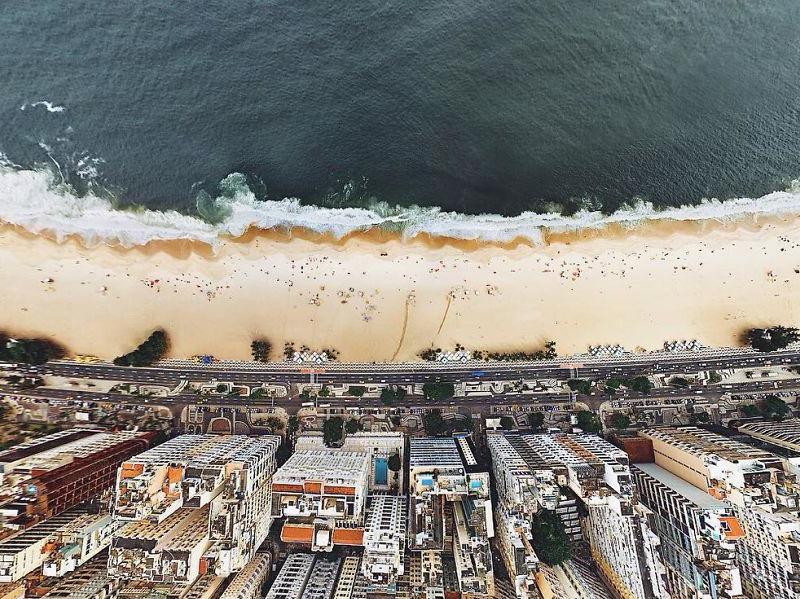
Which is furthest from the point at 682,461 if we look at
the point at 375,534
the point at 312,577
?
the point at 312,577

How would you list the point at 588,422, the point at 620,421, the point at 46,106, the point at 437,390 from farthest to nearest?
the point at 46,106, the point at 620,421, the point at 588,422, the point at 437,390

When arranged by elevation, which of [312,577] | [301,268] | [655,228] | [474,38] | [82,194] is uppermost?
[474,38]

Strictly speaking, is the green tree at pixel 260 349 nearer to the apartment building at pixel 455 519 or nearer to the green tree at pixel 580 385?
the apartment building at pixel 455 519

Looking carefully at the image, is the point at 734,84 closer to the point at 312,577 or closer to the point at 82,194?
the point at 312,577

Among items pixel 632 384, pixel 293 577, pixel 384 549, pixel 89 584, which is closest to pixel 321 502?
pixel 384 549

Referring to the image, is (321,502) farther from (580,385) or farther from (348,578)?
(580,385)
